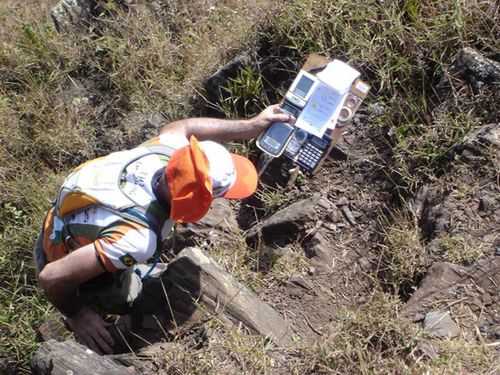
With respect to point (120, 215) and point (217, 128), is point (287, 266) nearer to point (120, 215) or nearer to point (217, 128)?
point (217, 128)

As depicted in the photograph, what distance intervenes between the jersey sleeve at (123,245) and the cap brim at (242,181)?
46 centimetres

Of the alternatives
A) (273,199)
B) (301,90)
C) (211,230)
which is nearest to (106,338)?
(211,230)

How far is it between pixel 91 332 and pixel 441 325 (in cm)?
163

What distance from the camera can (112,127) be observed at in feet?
18.6

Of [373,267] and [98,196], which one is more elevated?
[98,196]

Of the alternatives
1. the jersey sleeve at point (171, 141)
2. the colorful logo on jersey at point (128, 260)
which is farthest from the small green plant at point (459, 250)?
the colorful logo on jersey at point (128, 260)

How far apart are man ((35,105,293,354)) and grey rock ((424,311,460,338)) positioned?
1015 millimetres

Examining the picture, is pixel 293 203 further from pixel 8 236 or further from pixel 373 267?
pixel 8 236

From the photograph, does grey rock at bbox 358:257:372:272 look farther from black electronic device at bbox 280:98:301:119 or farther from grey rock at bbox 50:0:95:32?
grey rock at bbox 50:0:95:32

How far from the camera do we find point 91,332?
12.1ft

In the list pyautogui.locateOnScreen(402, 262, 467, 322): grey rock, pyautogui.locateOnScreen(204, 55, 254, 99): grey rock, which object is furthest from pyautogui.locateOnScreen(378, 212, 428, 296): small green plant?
pyautogui.locateOnScreen(204, 55, 254, 99): grey rock

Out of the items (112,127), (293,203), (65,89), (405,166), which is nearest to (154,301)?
(293,203)

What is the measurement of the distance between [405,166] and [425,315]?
38.6 inches

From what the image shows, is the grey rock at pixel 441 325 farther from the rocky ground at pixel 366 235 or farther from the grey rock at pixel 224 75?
the grey rock at pixel 224 75
